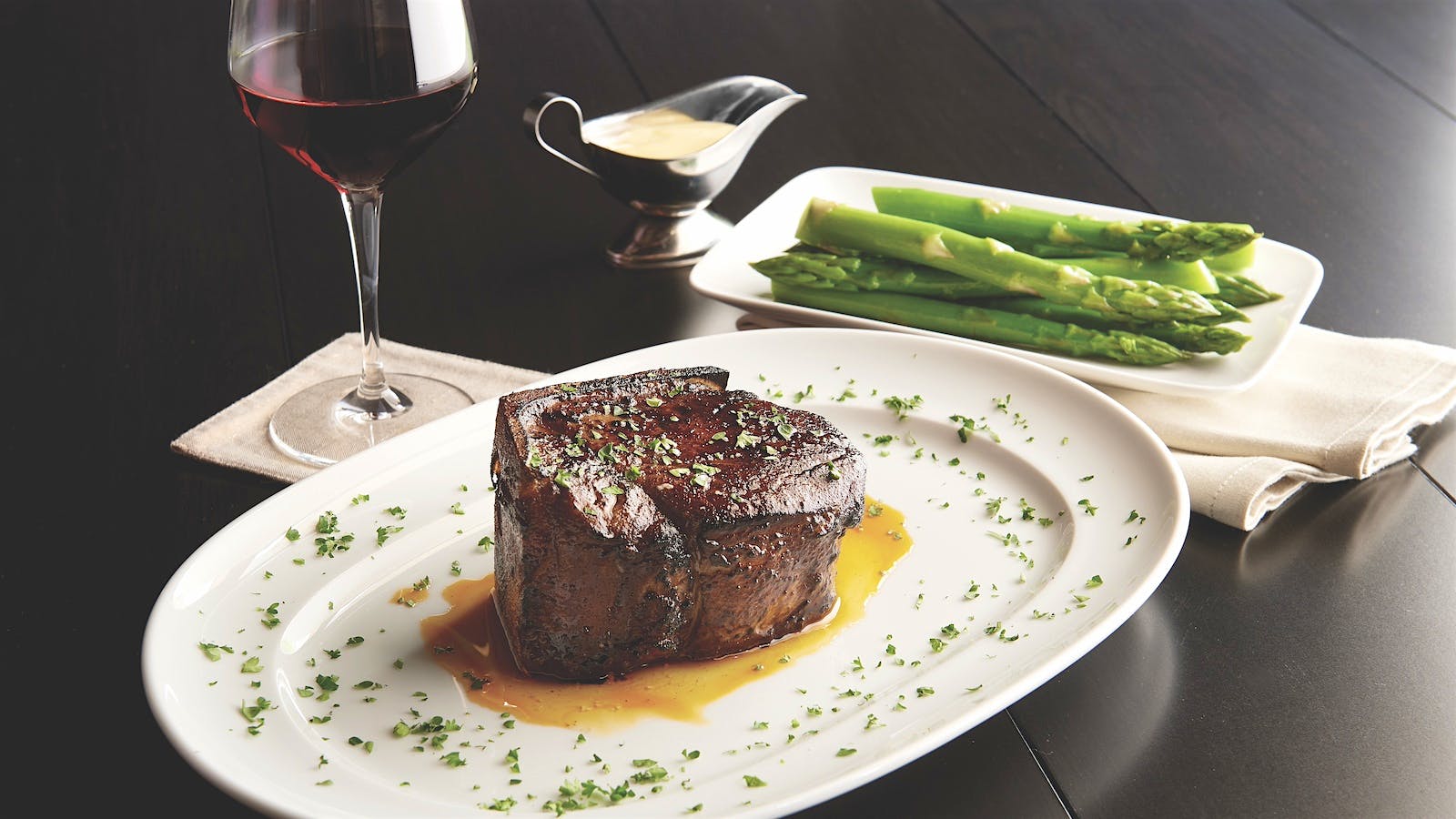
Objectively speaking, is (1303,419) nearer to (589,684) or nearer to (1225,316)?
(1225,316)

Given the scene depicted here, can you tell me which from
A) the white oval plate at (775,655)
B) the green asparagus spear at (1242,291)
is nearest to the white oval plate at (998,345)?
the green asparagus spear at (1242,291)

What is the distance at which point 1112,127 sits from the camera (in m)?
4.30

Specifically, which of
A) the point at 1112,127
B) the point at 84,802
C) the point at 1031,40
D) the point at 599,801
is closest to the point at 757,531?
the point at 599,801

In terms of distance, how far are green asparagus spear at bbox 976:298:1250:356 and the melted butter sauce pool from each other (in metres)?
1.04

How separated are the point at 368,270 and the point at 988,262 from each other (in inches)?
53.7

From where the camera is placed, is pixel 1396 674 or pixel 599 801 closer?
pixel 599 801

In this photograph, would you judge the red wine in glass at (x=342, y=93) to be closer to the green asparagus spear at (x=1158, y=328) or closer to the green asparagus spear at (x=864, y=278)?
the green asparagus spear at (x=864, y=278)

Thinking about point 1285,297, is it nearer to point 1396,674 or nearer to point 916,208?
point 916,208

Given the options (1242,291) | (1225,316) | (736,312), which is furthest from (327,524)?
(1242,291)

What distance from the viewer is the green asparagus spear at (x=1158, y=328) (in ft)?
9.34

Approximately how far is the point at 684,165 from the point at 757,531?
5.03 ft

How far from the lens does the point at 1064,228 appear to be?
10.7 ft

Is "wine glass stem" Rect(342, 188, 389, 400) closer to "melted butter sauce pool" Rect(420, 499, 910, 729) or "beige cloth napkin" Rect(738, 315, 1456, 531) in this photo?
"melted butter sauce pool" Rect(420, 499, 910, 729)

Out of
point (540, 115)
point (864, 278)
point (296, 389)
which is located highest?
point (540, 115)
